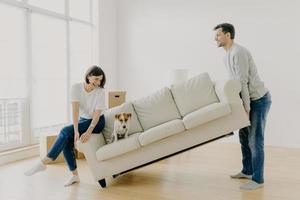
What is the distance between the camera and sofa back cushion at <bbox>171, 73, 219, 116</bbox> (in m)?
3.33

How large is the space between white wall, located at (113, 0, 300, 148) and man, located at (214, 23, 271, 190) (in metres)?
2.30

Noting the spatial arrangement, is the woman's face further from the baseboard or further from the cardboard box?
the baseboard

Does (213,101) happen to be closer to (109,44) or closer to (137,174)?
(137,174)

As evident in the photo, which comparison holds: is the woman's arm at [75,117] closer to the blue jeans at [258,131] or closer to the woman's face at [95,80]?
the woman's face at [95,80]

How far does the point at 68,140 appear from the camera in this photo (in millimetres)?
3115

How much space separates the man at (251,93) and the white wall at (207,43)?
7.54ft

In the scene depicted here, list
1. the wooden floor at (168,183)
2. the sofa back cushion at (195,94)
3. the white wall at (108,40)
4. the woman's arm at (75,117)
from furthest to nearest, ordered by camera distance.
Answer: the white wall at (108,40) < the sofa back cushion at (195,94) < the woman's arm at (75,117) < the wooden floor at (168,183)

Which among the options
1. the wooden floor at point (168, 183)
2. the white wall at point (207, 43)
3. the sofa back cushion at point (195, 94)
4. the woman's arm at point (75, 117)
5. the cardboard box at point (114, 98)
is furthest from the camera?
the white wall at point (207, 43)

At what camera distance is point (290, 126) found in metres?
5.04

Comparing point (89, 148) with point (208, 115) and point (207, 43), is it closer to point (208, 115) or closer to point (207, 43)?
point (208, 115)

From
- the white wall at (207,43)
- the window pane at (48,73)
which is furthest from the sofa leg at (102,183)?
the white wall at (207,43)

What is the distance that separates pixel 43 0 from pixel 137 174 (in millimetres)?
3136

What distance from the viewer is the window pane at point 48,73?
189 inches

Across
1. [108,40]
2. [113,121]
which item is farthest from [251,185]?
[108,40]
